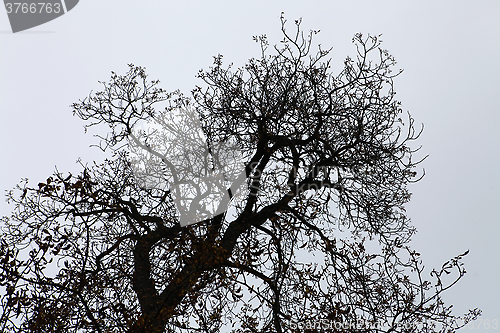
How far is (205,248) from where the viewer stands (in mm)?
5320

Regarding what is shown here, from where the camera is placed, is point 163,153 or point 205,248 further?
point 163,153

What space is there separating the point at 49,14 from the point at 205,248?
1020 cm

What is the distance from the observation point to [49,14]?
38.9 ft

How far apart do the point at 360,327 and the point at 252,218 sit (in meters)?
3.13

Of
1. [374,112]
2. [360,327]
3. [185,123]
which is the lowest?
[360,327]

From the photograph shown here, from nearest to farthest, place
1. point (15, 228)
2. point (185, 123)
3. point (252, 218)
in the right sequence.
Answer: point (15, 228)
point (252, 218)
point (185, 123)

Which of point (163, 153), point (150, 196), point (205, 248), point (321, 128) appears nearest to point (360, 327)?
point (205, 248)

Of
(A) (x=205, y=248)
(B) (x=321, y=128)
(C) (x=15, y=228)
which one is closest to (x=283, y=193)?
(B) (x=321, y=128)

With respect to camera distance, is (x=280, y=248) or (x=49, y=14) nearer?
(x=280, y=248)

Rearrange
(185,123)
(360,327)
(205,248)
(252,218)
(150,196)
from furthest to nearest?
1. (185,123)
2. (150,196)
3. (252,218)
4. (360,327)
5. (205,248)

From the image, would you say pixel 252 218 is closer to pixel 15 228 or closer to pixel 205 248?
pixel 205 248

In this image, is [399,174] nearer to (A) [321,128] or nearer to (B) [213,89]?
(A) [321,128]

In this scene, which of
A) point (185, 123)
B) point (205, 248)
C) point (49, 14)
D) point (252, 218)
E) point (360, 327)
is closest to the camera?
point (205, 248)

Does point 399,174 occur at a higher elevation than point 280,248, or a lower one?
higher
